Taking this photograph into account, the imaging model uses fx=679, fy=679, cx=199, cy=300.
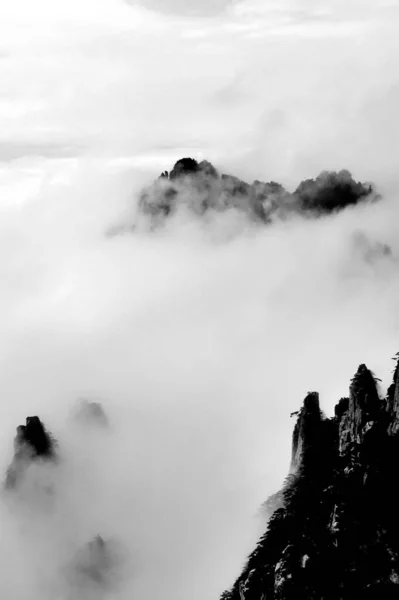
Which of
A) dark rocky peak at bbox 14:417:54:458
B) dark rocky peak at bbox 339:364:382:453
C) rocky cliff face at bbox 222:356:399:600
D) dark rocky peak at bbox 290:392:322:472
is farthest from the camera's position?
dark rocky peak at bbox 14:417:54:458

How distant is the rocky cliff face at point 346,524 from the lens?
4919cm

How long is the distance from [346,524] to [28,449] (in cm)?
10859

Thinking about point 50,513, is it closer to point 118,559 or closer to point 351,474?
point 118,559

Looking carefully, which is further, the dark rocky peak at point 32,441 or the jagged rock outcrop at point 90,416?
the jagged rock outcrop at point 90,416

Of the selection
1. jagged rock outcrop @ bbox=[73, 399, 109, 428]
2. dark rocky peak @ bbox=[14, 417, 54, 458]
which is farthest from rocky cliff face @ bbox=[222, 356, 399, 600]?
jagged rock outcrop @ bbox=[73, 399, 109, 428]

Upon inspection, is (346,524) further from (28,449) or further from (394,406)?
(28,449)

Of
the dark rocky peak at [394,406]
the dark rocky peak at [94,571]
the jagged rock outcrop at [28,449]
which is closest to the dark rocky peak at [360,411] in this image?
the dark rocky peak at [394,406]

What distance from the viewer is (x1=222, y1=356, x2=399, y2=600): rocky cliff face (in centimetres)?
4919

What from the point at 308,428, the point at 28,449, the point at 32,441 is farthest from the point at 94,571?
the point at 308,428

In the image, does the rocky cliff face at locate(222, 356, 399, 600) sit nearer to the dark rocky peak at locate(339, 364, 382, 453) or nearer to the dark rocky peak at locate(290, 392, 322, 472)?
the dark rocky peak at locate(339, 364, 382, 453)

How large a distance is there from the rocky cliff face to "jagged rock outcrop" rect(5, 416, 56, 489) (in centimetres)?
8655

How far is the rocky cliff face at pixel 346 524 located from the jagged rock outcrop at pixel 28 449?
86.5 metres

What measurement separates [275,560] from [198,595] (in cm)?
4154

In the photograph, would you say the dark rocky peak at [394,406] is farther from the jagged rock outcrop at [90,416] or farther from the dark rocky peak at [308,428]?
the jagged rock outcrop at [90,416]
